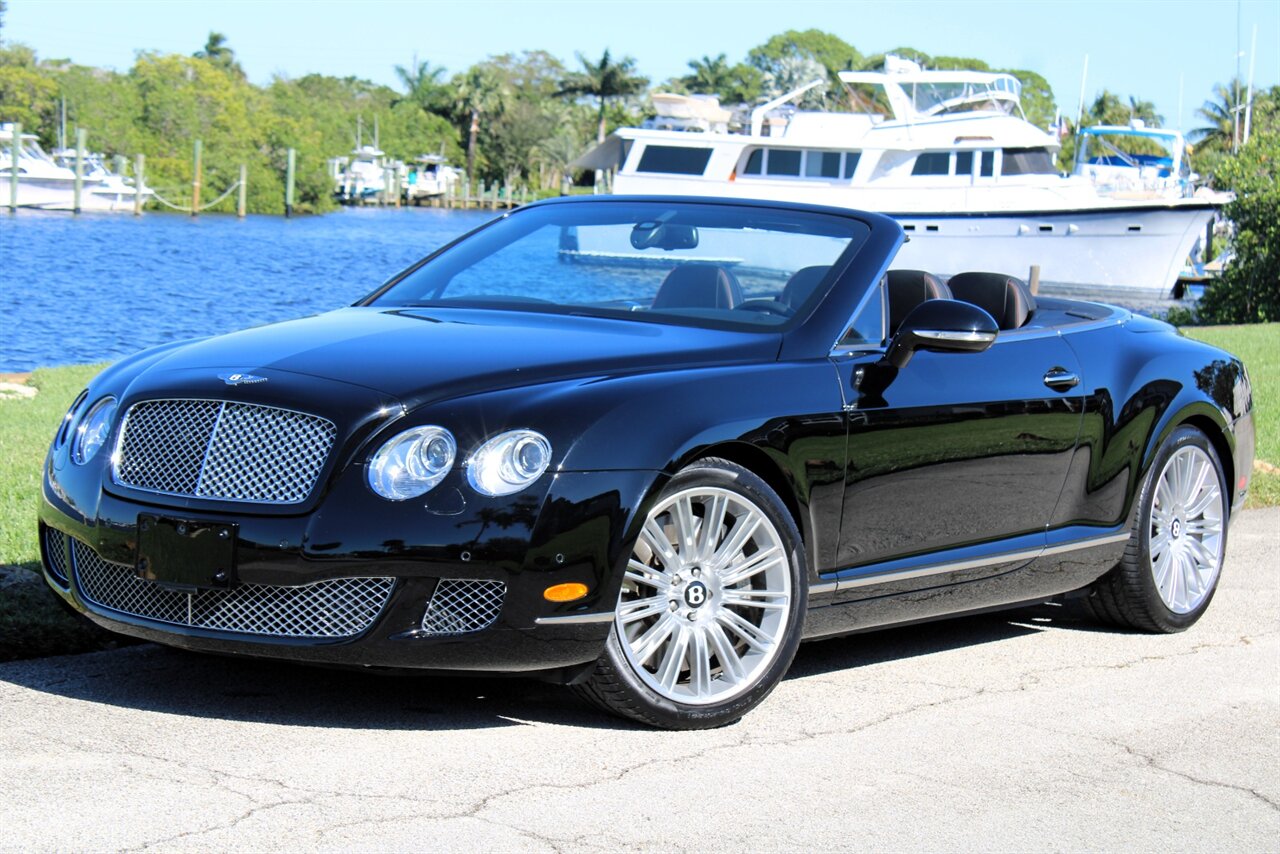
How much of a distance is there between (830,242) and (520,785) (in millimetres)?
2382

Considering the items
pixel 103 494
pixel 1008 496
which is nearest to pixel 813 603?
pixel 1008 496

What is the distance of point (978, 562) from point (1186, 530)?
141 centimetres

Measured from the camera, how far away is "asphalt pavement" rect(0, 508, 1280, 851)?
3949mm

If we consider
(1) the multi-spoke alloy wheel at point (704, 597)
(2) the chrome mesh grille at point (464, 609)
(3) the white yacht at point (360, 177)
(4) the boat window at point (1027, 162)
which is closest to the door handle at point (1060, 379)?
(1) the multi-spoke alloy wheel at point (704, 597)

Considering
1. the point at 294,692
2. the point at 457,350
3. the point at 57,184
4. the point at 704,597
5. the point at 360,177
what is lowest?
the point at 360,177

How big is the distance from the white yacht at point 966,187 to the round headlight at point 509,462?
37.5m

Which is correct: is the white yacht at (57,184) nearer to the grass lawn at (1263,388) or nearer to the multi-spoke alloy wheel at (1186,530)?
the grass lawn at (1263,388)

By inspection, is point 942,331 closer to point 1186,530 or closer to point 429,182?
point 1186,530

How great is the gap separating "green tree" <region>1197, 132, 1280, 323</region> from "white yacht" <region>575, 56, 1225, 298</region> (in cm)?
894

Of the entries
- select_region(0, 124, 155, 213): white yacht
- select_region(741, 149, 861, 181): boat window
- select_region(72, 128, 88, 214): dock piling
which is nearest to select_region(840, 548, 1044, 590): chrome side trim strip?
select_region(741, 149, 861, 181): boat window

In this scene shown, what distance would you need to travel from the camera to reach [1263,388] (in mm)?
15117

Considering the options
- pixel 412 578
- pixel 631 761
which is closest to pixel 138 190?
pixel 412 578

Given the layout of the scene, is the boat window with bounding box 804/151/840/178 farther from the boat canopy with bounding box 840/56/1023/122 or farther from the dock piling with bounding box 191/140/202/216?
the dock piling with bounding box 191/140/202/216

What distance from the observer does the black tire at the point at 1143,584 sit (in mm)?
6496
